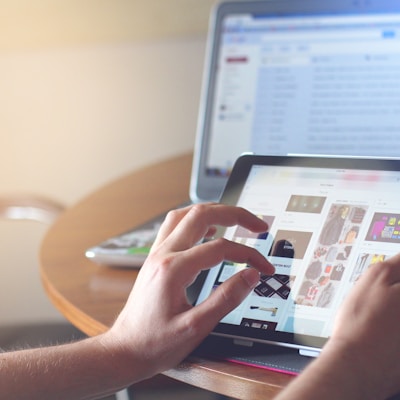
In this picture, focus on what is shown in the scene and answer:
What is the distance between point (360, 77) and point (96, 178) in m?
1.00

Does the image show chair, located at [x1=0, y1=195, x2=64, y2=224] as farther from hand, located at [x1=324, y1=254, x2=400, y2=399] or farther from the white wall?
hand, located at [x1=324, y1=254, x2=400, y2=399]

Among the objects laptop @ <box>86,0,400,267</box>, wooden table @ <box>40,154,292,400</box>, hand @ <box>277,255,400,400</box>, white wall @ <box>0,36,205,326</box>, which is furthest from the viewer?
white wall @ <box>0,36,205,326</box>

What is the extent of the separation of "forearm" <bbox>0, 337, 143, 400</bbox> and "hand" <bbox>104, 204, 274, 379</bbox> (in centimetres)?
2

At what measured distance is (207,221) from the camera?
0.74 m

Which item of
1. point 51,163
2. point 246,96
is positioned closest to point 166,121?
point 51,163

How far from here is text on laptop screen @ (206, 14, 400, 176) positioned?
111 cm

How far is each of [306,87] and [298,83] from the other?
0.05ft

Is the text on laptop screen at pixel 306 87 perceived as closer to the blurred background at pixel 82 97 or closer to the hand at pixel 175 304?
the hand at pixel 175 304

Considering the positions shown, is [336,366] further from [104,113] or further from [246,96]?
[104,113]

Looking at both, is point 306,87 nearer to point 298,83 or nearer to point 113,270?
point 298,83

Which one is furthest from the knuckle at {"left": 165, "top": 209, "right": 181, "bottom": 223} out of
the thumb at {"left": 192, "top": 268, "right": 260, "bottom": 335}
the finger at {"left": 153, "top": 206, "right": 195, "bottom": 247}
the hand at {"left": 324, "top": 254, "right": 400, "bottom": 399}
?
the hand at {"left": 324, "top": 254, "right": 400, "bottom": 399}

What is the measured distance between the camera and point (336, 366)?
21.6 inches

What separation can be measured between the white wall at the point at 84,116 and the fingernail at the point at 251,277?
124 cm

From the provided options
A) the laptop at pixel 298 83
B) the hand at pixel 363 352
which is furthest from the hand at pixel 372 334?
the laptop at pixel 298 83
